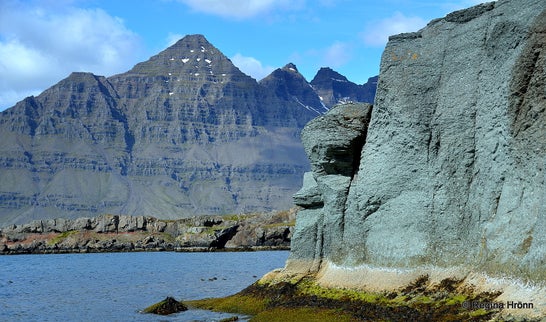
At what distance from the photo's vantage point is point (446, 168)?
3884 centimetres

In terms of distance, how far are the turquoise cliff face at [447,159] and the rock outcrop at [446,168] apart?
71 millimetres

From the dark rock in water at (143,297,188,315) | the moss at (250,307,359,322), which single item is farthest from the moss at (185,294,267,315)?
the moss at (250,307,359,322)

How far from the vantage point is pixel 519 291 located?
2998 centimetres

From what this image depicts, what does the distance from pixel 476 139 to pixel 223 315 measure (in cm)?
2015

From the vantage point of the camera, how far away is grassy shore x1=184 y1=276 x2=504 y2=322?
109 ft

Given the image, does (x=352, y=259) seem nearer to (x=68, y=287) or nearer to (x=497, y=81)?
(x=497, y=81)

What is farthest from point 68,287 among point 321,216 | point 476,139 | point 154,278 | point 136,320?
point 476,139

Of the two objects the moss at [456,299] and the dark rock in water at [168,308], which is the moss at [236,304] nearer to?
the dark rock in water at [168,308]

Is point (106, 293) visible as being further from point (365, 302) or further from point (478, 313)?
point (478, 313)

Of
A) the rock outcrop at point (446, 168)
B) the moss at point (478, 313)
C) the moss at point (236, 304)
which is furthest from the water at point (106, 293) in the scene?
the moss at point (478, 313)

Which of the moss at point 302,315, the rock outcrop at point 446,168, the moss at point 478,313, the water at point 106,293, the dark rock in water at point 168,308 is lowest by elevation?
the water at point 106,293

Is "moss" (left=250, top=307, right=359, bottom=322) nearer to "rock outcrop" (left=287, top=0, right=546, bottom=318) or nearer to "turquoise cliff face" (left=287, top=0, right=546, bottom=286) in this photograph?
"rock outcrop" (left=287, top=0, right=546, bottom=318)

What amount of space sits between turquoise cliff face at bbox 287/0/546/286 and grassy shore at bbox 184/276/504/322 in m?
1.65

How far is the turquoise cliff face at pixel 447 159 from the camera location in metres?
32.7
